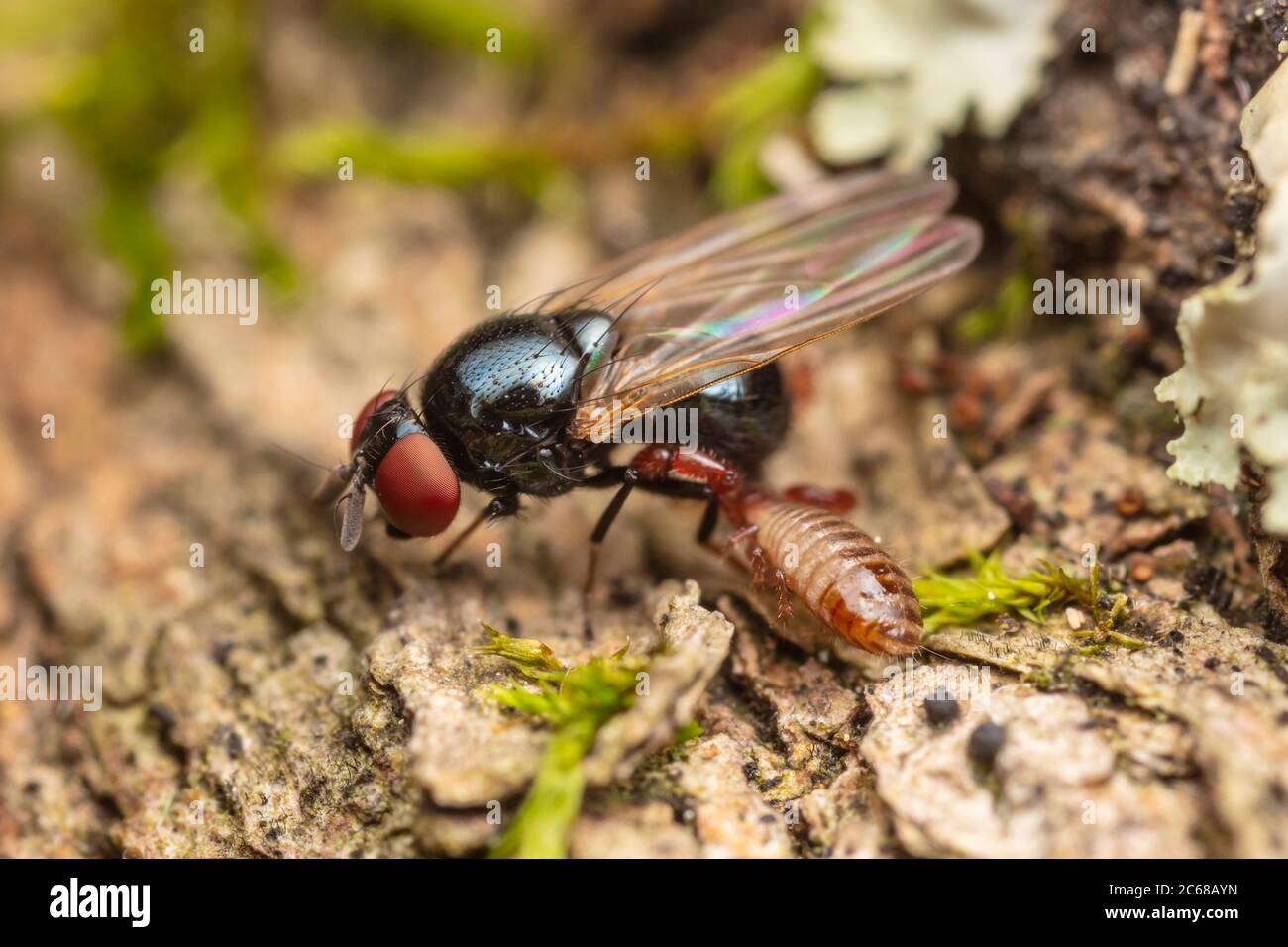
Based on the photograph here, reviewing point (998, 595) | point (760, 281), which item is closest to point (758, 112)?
point (760, 281)

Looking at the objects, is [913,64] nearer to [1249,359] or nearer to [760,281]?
[760,281]

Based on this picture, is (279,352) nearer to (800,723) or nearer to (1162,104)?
(800,723)

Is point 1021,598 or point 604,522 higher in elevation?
point 604,522

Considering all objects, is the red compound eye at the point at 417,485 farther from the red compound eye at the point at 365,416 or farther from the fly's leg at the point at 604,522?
the fly's leg at the point at 604,522

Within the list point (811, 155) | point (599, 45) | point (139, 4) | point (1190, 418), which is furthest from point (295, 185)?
point (1190, 418)

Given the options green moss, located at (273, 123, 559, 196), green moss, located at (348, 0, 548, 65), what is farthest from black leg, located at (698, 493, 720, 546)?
green moss, located at (348, 0, 548, 65)
